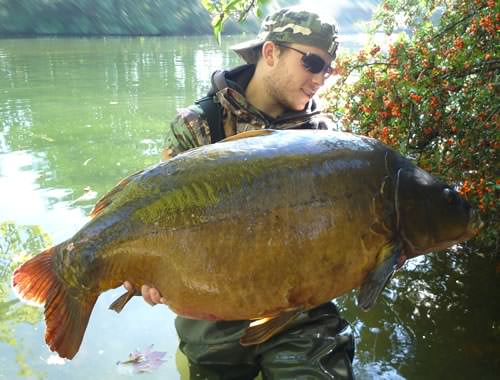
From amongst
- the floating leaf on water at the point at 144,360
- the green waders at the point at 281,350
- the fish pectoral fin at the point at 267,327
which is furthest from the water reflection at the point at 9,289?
the fish pectoral fin at the point at 267,327

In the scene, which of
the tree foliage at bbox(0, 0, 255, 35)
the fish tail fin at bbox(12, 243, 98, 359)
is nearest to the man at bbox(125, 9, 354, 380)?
the fish tail fin at bbox(12, 243, 98, 359)

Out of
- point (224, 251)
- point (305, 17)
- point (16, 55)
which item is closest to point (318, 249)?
point (224, 251)

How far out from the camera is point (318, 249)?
175 centimetres

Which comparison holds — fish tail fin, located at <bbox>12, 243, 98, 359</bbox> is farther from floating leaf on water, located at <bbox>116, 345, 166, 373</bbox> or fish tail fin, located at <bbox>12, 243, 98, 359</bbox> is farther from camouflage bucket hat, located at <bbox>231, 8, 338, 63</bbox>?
camouflage bucket hat, located at <bbox>231, 8, 338, 63</bbox>

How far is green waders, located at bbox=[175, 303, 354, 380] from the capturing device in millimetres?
2359

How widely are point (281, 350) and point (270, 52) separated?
5.27 ft

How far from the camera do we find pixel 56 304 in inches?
74.6

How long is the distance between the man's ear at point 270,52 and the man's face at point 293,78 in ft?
0.10

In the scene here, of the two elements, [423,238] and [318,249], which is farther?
[423,238]

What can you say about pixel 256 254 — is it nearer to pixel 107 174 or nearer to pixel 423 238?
pixel 423 238

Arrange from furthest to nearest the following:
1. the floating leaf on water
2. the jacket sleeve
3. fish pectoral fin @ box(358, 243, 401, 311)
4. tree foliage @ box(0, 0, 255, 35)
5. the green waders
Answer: tree foliage @ box(0, 0, 255, 35), the floating leaf on water, the jacket sleeve, the green waders, fish pectoral fin @ box(358, 243, 401, 311)

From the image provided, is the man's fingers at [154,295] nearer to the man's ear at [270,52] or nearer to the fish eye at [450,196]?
the fish eye at [450,196]

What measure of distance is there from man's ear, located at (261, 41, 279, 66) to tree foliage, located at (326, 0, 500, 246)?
1.07 metres

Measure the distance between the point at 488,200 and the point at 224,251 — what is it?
1897 mm
